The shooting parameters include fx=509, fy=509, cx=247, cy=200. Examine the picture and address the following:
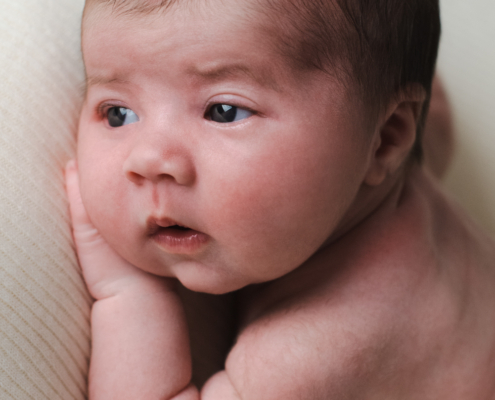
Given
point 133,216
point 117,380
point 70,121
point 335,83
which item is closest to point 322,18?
point 335,83

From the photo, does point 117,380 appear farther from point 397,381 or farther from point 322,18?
point 322,18

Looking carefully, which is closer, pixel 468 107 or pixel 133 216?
pixel 133 216

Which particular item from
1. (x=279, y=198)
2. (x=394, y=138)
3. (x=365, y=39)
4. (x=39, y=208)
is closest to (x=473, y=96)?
(x=394, y=138)

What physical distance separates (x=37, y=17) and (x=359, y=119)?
1.97 ft

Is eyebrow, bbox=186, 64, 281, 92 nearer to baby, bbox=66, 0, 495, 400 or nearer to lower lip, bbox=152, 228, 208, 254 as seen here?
baby, bbox=66, 0, 495, 400

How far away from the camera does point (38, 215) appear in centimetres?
75

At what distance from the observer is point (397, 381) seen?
81 centimetres

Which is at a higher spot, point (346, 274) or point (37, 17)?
point (37, 17)

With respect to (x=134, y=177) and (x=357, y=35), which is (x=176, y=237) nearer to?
(x=134, y=177)

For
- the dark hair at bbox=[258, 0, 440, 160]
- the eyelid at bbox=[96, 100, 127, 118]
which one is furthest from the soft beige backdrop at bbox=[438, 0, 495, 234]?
the eyelid at bbox=[96, 100, 127, 118]

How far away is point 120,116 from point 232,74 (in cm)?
20

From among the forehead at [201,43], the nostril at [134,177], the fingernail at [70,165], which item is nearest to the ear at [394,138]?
the forehead at [201,43]

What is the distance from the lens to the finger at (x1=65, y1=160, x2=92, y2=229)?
814mm

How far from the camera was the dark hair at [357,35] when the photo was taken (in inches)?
25.2
